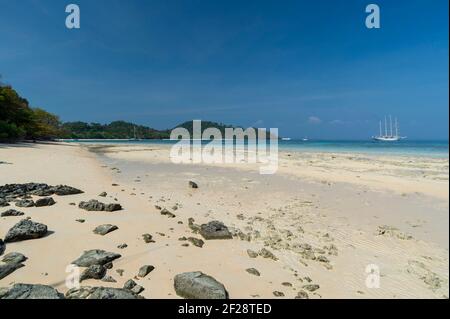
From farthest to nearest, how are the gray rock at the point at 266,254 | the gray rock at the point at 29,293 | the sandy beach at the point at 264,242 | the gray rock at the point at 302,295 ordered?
the gray rock at the point at 266,254
the sandy beach at the point at 264,242
the gray rock at the point at 302,295
the gray rock at the point at 29,293

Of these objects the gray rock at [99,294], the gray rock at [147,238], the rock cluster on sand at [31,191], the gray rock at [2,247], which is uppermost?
the rock cluster on sand at [31,191]

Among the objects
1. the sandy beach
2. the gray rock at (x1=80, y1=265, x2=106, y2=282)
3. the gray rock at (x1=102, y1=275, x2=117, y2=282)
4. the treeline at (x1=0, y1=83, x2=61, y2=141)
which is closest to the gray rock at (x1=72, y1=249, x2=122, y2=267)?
the sandy beach

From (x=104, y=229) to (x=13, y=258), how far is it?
187 cm

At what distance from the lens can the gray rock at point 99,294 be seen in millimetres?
3361

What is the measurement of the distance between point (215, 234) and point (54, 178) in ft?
34.4

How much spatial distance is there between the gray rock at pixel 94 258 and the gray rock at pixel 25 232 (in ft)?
4.91

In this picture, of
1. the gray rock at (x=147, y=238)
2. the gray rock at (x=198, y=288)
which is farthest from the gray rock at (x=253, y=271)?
the gray rock at (x=147, y=238)

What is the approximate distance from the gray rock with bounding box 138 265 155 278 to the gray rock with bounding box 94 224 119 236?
2.13 m

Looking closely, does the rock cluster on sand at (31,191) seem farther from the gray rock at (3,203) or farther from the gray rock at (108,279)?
the gray rock at (108,279)
